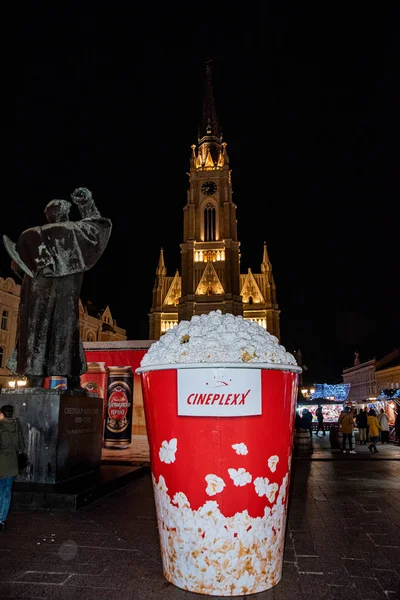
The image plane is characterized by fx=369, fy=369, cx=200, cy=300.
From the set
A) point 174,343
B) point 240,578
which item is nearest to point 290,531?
point 240,578

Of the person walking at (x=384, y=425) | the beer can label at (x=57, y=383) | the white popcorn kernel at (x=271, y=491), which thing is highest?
the beer can label at (x=57, y=383)

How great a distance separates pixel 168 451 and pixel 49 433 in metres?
2.82

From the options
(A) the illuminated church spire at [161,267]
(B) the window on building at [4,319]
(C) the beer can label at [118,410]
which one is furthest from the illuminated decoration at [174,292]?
(C) the beer can label at [118,410]

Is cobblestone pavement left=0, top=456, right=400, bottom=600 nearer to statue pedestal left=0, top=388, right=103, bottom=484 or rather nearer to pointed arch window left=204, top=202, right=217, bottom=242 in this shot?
statue pedestal left=0, top=388, right=103, bottom=484

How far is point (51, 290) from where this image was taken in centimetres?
517

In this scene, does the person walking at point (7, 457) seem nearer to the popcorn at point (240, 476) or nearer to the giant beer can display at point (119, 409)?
the popcorn at point (240, 476)

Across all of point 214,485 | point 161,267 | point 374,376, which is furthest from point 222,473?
point 161,267

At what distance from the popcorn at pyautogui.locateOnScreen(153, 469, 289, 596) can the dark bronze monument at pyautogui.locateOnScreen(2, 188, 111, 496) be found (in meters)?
2.77

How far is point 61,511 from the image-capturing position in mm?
4023

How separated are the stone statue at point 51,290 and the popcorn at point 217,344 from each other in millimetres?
Answer: 3133

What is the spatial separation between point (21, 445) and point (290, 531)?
296cm

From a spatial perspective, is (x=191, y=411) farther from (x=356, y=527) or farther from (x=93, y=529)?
(x=356, y=527)

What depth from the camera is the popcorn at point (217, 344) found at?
2252 millimetres

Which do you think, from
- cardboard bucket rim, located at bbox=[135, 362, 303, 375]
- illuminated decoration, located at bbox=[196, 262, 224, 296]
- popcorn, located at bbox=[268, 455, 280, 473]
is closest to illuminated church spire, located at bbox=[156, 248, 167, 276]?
illuminated decoration, located at bbox=[196, 262, 224, 296]
